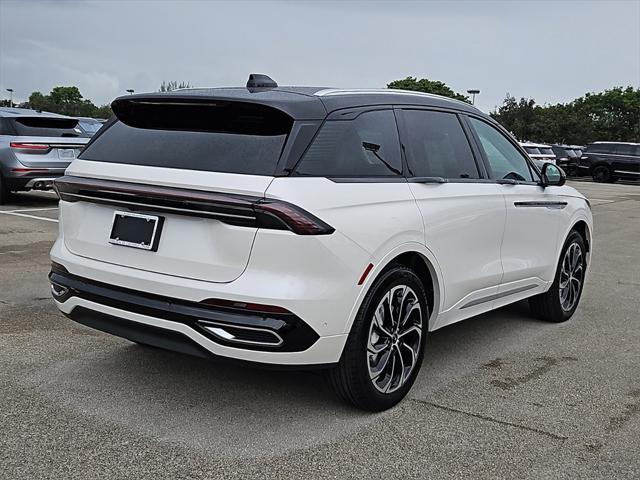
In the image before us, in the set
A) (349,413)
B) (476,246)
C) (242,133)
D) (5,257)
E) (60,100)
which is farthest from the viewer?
(60,100)

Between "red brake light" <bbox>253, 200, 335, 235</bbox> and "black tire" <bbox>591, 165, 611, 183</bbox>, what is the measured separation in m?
31.1

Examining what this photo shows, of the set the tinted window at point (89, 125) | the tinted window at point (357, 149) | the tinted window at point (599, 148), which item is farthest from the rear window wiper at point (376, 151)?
the tinted window at point (599, 148)

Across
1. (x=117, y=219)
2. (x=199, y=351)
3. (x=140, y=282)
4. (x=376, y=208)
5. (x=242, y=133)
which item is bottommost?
(x=199, y=351)

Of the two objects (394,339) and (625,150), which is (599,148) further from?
(394,339)

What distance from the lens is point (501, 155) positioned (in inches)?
205

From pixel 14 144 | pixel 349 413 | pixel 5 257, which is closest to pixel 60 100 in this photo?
pixel 14 144

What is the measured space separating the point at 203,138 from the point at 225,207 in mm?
509

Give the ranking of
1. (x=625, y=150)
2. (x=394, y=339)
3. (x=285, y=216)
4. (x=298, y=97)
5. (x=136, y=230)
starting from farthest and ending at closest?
(x=625, y=150)
(x=394, y=339)
(x=298, y=97)
(x=136, y=230)
(x=285, y=216)

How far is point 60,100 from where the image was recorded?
8219 centimetres

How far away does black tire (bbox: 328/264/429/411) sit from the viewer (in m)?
3.58

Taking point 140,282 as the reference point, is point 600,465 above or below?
below

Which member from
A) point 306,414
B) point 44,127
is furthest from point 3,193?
point 306,414

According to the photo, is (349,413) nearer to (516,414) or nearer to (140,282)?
(516,414)

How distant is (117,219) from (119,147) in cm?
43
